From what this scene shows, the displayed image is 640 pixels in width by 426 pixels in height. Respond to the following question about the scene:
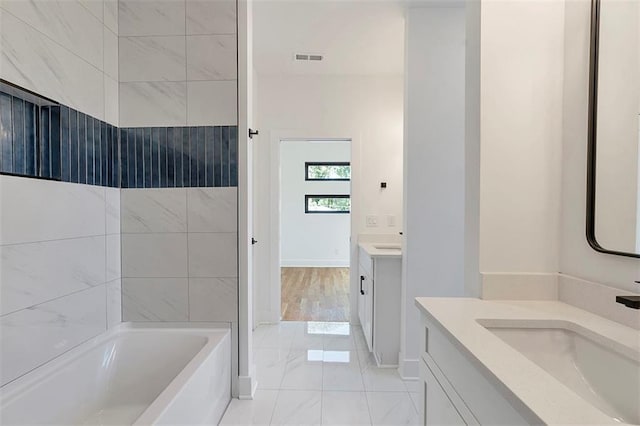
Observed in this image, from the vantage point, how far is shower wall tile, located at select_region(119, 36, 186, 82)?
2.20 meters

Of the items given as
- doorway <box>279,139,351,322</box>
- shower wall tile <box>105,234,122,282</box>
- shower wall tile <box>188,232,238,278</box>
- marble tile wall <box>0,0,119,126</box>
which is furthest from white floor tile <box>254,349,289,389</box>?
doorway <box>279,139,351,322</box>

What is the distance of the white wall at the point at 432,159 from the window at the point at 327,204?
15.8 feet

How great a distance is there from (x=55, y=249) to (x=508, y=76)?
87.2 inches

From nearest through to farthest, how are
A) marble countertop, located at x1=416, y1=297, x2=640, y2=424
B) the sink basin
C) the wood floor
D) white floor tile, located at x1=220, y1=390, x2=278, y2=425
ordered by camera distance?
marble countertop, located at x1=416, y1=297, x2=640, y2=424
white floor tile, located at x1=220, y1=390, x2=278, y2=425
the sink basin
the wood floor

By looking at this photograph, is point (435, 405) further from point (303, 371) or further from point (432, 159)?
point (432, 159)

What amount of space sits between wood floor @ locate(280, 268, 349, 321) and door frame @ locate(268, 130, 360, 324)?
1.13 feet

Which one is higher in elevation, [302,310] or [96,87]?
[96,87]

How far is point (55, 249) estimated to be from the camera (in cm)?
163

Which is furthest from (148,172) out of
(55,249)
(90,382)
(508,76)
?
(508,76)

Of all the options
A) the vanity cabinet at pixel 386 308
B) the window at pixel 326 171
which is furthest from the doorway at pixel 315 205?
the vanity cabinet at pixel 386 308

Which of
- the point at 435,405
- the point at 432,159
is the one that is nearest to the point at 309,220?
the point at 432,159

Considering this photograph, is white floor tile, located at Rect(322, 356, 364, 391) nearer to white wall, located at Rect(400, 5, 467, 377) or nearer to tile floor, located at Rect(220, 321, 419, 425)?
tile floor, located at Rect(220, 321, 419, 425)

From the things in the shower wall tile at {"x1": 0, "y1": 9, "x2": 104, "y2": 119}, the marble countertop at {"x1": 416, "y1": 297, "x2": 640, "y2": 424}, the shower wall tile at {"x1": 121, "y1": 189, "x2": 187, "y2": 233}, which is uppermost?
the shower wall tile at {"x1": 0, "y1": 9, "x2": 104, "y2": 119}

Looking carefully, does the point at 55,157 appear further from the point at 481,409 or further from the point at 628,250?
the point at 628,250
